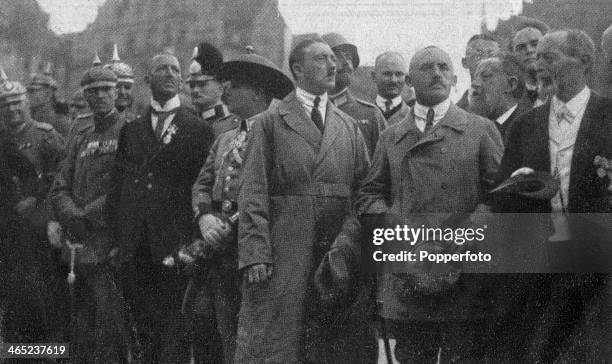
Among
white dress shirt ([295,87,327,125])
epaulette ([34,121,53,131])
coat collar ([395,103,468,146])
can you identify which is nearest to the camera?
coat collar ([395,103,468,146])

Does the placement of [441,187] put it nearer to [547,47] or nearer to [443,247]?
[443,247]

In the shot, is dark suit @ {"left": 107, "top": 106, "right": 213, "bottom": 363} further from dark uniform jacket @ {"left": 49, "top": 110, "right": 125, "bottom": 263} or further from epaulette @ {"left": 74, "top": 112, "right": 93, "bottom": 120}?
epaulette @ {"left": 74, "top": 112, "right": 93, "bottom": 120}

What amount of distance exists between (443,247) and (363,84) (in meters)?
0.95

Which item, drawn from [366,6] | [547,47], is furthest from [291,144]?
[547,47]

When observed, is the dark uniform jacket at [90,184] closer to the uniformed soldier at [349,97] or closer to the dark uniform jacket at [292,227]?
the dark uniform jacket at [292,227]

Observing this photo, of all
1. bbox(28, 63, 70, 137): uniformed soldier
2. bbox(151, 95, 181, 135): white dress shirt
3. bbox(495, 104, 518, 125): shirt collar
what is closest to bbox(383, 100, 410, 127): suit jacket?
bbox(495, 104, 518, 125): shirt collar

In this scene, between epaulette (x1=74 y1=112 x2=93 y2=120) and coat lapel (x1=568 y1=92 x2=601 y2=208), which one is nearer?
coat lapel (x1=568 y1=92 x2=601 y2=208)

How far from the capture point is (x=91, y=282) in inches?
248

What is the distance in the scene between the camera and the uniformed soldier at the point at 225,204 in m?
5.86

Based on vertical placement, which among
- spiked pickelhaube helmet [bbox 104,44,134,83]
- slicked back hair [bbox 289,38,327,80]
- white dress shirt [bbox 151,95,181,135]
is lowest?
white dress shirt [bbox 151,95,181,135]

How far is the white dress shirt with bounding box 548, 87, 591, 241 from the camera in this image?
18.4 feet

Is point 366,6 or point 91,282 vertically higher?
point 366,6

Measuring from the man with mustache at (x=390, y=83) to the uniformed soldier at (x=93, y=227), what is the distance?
4.25 ft

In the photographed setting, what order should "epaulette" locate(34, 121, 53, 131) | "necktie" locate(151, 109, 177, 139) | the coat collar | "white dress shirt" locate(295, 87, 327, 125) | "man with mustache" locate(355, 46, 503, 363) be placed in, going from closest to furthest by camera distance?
1. "man with mustache" locate(355, 46, 503, 363)
2. the coat collar
3. "white dress shirt" locate(295, 87, 327, 125)
4. "necktie" locate(151, 109, 177, 139)
5. "epaulette" locate(34, 121, 53, 131)
